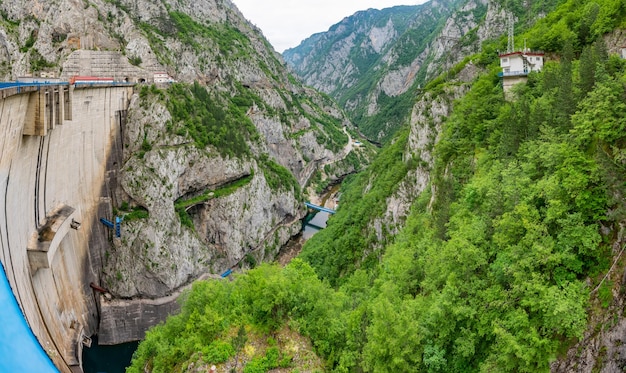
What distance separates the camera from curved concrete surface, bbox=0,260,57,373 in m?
18.6

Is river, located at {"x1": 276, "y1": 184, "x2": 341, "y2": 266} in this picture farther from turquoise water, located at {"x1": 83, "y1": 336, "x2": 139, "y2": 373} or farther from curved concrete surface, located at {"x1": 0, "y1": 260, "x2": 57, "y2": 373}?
curved concrete surface, located at {"x1": 0, "y1": 260, "x2": 57, "y2": 373}

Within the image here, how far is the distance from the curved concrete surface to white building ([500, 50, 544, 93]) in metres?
40.3

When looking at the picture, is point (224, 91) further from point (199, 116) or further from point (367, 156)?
point (367, 156)

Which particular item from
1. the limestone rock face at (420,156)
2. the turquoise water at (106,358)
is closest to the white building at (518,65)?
the limestone rock face at (420,156)

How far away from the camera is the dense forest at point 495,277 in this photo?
1644cm

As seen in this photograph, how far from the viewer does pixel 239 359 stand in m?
21.8

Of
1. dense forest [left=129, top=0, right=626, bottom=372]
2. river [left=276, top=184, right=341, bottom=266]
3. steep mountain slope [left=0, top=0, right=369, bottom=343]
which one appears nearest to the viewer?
dense forest [left=129, top=0, right=626, bottom=372]

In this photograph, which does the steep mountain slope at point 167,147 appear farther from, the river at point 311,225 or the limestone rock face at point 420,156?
the limestone rock face at point 420,156

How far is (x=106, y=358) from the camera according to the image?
154ft

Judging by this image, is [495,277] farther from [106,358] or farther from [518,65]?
[106,358]

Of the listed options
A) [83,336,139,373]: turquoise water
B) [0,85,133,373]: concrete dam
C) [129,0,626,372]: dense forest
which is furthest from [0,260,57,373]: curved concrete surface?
[83,336,139,373]: turquoise water

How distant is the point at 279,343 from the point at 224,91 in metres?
86.0

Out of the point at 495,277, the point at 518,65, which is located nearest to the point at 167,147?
the point at 518,65

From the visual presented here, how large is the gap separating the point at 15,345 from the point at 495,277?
22.7 m
